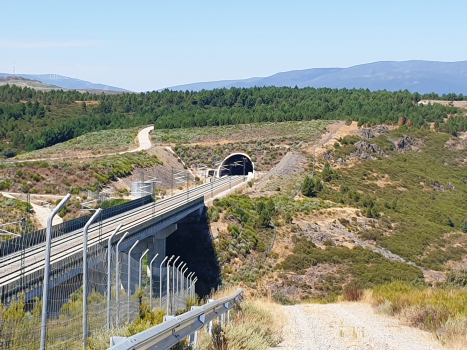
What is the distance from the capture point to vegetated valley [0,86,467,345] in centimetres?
3866

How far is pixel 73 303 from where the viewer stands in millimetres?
10625

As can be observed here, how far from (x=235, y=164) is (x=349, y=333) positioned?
6522cm

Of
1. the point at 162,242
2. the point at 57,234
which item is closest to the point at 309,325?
the point at 57,234

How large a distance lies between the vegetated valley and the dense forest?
0.37 metres

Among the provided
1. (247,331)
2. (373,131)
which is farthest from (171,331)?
(373,131)

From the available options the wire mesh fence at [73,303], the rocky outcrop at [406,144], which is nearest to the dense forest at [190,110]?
the rocky outcrop at [406,144]

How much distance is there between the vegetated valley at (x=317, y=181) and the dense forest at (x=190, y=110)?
374mm

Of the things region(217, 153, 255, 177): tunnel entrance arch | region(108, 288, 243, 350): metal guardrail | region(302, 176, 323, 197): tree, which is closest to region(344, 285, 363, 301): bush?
region(108, 288, 243, 350): metal guardrail

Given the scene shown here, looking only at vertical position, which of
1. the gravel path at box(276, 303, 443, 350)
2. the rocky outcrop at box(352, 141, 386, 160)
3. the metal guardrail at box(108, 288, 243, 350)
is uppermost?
the metal guardrail at box(108, 288, 243, 350)

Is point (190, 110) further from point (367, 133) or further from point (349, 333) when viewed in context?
point (349, 333)

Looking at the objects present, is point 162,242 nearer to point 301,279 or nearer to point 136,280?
point 301,279

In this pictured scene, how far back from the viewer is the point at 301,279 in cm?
4028

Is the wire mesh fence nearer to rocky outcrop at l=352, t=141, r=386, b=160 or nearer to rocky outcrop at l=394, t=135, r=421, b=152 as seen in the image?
rocky outcrop at l=352, t=141, r=386, b=160

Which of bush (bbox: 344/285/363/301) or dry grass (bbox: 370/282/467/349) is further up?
dry grass (bbox: 370/282/467/349)
